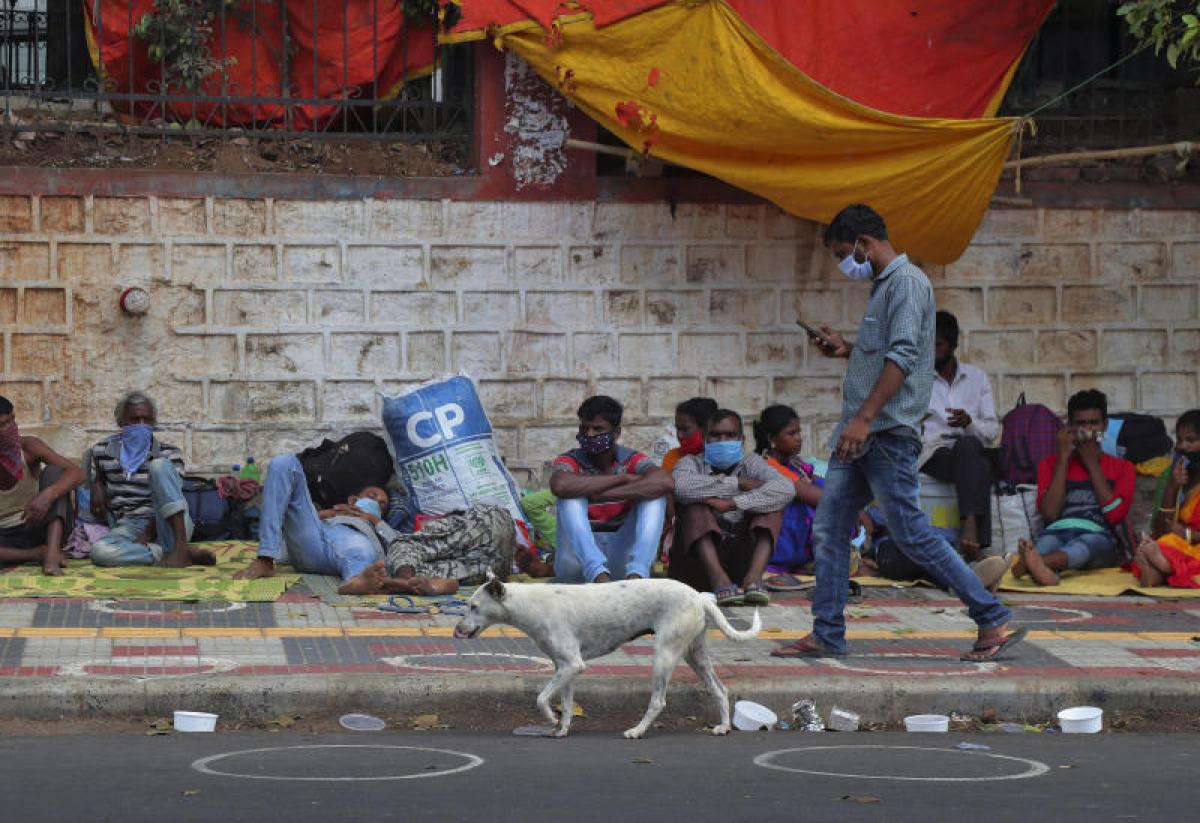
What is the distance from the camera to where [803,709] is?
277 inches

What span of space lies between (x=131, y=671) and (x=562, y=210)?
5.09 meters

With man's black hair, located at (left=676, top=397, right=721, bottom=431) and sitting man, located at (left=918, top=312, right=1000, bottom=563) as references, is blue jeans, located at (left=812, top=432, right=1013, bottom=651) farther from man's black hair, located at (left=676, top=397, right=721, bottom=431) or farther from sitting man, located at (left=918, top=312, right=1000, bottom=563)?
sitting man, located at (left=918, top=312, right=1000, bottom=563)

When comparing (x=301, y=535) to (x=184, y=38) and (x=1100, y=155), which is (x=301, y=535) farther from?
(x=1100, y=155)

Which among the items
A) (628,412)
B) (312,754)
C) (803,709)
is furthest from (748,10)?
(312,754)

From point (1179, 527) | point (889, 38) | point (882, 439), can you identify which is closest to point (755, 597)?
point (882, 439)

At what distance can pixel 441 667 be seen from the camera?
737 centimetres

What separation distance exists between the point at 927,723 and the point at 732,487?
2731mm

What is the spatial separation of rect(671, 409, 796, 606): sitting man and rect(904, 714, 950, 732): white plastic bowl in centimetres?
225

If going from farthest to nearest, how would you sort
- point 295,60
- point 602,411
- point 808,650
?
1. point 295,60
2. point 602,411
3. point 808,650

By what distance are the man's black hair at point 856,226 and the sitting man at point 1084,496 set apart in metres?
3.16

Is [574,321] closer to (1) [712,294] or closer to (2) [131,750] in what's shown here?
(1) [712,294]

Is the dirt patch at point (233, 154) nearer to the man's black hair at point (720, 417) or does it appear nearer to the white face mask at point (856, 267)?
the man's black hair at point (720, 417)

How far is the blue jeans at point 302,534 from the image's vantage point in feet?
31.9

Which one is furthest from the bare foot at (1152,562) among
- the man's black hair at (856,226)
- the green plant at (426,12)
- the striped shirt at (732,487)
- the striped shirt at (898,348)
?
the green plant at (426,12)
